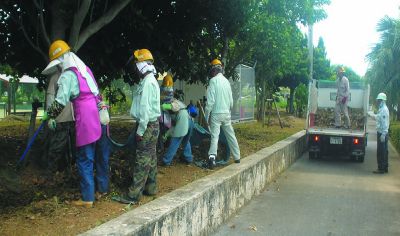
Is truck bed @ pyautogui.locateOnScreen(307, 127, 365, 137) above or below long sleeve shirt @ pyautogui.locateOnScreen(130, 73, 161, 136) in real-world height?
below

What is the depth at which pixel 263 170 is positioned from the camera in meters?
8.91

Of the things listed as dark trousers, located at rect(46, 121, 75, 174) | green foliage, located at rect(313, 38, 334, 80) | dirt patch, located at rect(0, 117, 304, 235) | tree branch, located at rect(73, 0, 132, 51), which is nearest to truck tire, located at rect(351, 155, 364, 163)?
dirt patch, located at rect(0, 117, 304, 235)

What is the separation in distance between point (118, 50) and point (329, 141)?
20.9 feet

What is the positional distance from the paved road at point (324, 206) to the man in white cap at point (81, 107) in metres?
1.92

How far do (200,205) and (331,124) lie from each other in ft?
32.3

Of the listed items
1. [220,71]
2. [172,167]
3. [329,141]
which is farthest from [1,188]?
[329,141]

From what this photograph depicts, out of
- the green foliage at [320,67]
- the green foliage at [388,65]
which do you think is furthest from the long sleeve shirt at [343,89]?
the green foliage at [320,67]

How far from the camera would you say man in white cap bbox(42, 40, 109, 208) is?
4926mm

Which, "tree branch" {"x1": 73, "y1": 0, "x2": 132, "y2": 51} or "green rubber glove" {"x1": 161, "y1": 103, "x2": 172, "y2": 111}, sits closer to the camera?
"tree branch" {"x1": 73, "y1": 0, "x2": 132, "y2": 51}

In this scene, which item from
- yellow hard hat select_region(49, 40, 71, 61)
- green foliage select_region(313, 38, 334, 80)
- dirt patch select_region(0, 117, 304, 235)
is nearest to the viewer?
dirt patch select_region(0, 117, 304, 235)

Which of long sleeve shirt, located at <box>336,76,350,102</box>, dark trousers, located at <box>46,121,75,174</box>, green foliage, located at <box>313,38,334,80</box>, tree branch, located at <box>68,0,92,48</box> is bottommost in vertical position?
dark trousers, located at <box>46,121,75,174</box>

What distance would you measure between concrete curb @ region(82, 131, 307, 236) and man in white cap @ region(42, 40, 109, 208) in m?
0.76

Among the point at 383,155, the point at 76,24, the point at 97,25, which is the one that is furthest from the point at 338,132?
the point at 76,24

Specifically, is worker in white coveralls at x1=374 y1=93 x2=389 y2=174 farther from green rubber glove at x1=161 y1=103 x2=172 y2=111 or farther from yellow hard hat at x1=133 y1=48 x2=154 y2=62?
yellow hard hat at x1=133 y1=48 x2=154 y2=62
